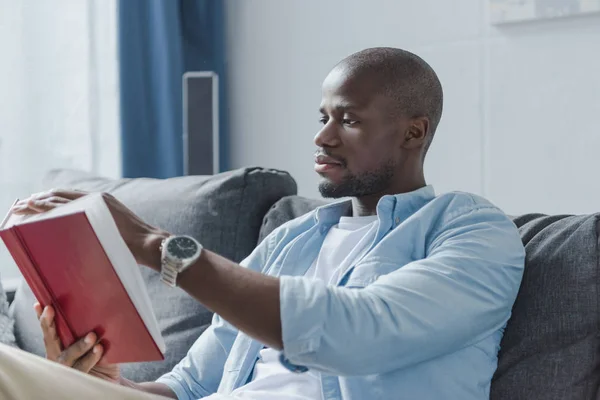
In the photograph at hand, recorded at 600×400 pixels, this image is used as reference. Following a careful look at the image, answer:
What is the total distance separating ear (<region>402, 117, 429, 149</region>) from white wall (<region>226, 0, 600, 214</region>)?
924 millimetres

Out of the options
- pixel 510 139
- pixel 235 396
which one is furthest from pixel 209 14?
pixel 235 396

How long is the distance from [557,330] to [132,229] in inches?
26.4

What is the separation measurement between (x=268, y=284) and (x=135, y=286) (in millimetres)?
175

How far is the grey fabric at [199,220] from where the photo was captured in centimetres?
190

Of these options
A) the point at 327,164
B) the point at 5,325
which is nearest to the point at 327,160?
the point at 327,164

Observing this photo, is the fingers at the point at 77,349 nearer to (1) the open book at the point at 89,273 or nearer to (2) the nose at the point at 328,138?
(1) the open book at the point at 89,273

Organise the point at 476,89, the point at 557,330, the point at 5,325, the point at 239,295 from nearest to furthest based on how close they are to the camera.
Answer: the point at 239,295 → the point at 557,330 → the point at 5,325 → the point at 476,89

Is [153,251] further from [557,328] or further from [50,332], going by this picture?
[557,328]

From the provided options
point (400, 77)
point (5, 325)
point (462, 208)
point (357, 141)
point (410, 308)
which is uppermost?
point (400, 77)

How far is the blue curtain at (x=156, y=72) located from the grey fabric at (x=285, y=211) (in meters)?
1.46

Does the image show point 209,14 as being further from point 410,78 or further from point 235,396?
point 235,396

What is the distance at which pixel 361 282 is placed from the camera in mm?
1343

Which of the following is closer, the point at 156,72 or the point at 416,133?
the point at 416,133

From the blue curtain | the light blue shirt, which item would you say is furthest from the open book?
the blue curtain
